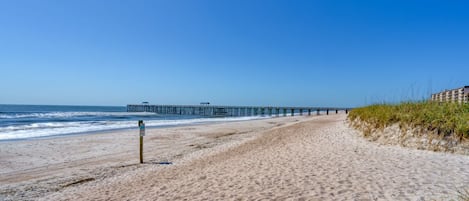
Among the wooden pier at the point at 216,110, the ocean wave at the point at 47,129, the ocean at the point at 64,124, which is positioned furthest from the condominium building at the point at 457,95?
the wooden pier at the point at 216,110

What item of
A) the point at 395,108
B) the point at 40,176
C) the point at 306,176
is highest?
the point at 395,108

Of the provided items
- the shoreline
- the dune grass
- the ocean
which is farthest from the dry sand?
the ocean

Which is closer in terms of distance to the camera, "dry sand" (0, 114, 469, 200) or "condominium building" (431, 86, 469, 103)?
"dry sand" (0, 114, 469, 200)

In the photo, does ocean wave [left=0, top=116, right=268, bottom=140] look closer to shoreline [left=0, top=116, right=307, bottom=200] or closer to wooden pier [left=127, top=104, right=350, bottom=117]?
shoreline [left=0, top=116, right=307, bottom=200]

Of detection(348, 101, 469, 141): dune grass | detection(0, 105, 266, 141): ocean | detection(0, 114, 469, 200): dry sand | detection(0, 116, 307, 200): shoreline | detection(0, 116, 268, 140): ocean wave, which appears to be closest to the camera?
detection(0, 114, 469, 200): dry sand

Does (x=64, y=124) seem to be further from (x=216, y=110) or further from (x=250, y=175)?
(x=216, y=110)

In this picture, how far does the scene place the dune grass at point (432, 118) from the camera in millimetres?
7781

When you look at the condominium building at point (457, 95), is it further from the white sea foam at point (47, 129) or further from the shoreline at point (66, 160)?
the white sea foam at point (47, 129)

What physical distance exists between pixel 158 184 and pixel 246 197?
7.54ft

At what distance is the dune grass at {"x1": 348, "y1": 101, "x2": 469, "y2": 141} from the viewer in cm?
778

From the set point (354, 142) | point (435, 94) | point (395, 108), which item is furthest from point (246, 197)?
point (435, 94)

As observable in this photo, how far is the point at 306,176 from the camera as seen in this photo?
18.7 feet

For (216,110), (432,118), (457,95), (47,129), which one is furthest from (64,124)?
(216,110)

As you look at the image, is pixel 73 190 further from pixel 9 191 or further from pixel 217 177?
pixel 217 177
